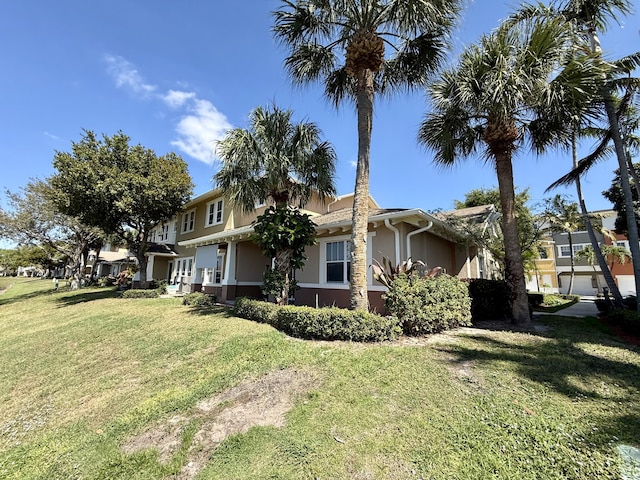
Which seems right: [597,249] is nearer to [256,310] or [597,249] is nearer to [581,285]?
[256,310]

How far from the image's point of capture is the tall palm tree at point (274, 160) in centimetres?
1012

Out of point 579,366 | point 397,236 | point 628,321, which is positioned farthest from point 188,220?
point 628,321

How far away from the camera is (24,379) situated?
6598 millimetres

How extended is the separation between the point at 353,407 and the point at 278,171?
26.3 ft

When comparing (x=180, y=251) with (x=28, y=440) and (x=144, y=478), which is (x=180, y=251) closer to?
(x=28, y=440)

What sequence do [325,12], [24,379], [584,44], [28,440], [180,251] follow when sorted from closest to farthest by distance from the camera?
1. [28,440]
2. [24,379]
3. [325,12]
4. [584,44]
5. [180,251]

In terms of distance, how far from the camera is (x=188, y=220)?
2398cm

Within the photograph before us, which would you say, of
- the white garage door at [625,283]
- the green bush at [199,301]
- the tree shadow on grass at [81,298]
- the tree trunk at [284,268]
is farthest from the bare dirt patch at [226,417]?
the white garage door at [625,283]

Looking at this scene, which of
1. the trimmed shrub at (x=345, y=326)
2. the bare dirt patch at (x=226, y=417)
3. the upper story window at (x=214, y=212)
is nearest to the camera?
the bare dirt patch at (x=226, y=417)

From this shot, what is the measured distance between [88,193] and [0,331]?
8078 millimetres

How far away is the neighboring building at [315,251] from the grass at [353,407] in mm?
3985

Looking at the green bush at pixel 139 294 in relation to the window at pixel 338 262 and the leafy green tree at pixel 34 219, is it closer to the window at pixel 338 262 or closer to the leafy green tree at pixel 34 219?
the leafy green tree at pixel 34 219

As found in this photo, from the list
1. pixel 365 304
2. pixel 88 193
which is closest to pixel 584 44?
pixel 365 304

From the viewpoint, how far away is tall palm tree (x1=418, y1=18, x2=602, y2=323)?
813cm
